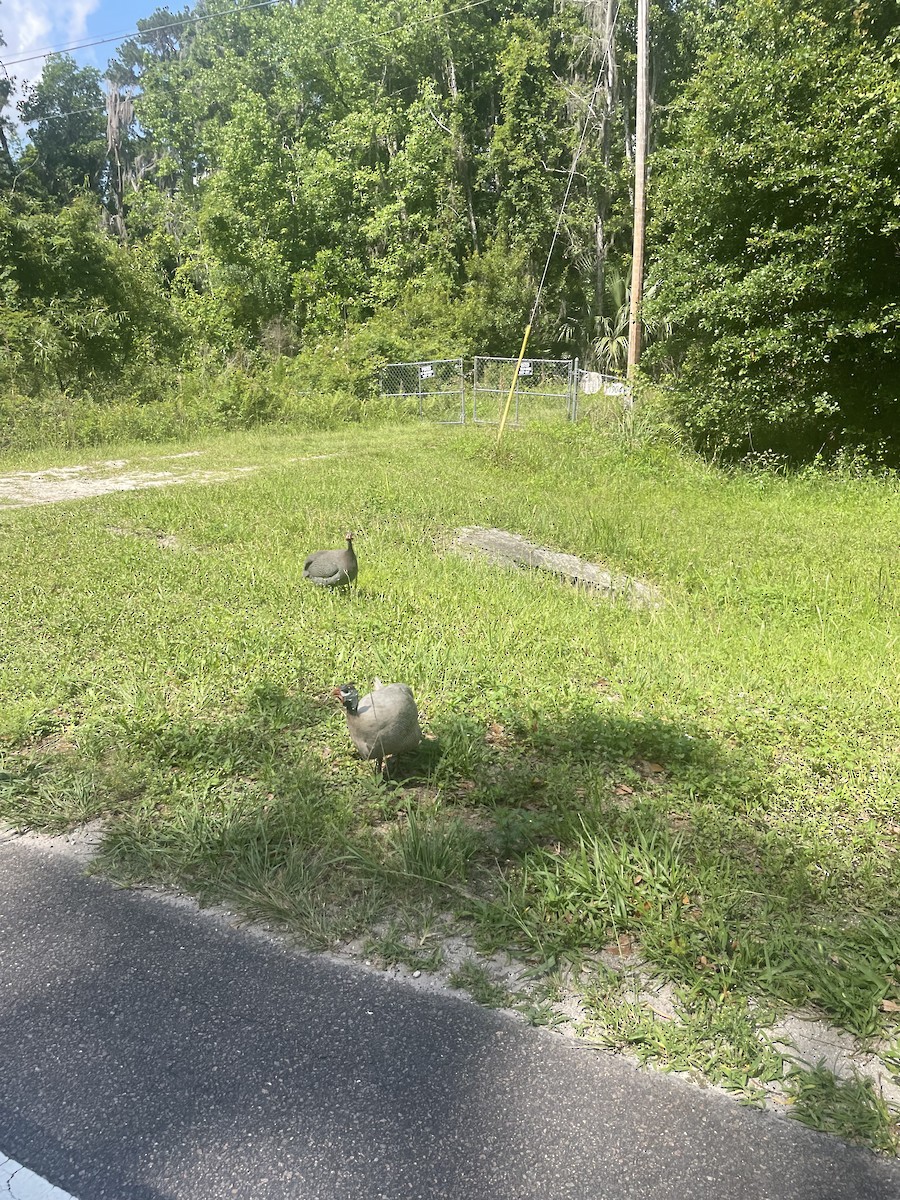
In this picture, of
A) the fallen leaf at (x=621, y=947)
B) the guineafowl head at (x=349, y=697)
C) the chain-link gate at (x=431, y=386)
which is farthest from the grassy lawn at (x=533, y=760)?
the chain-link gate at (x=431, y=386)

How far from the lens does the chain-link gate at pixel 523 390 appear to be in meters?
15.5

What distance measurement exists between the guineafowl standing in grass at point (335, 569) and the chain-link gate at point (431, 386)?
11673mm

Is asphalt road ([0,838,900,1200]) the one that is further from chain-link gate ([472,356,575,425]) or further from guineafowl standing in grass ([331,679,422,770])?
chain-link gate ([472,356,575,425])

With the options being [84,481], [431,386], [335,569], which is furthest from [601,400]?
[335,569]

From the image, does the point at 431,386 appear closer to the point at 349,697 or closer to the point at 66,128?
the point at 349,697

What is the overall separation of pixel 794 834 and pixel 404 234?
87.8 feet

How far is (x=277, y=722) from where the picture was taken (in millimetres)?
3791

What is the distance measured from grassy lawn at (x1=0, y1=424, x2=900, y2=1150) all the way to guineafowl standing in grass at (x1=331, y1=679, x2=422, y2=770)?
188 millimetres

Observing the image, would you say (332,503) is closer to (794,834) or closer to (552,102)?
(794,834)

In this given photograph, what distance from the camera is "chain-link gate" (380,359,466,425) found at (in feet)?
58.2

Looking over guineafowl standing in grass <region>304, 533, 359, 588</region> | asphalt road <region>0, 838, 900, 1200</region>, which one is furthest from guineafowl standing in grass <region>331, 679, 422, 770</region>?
guineafowl standing in grass <region>304, 533, 359, 588</region>

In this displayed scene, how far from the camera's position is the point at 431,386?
19.0 metres

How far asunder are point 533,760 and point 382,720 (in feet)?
2.48

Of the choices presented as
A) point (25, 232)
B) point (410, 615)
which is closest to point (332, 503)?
point (410, 615)
